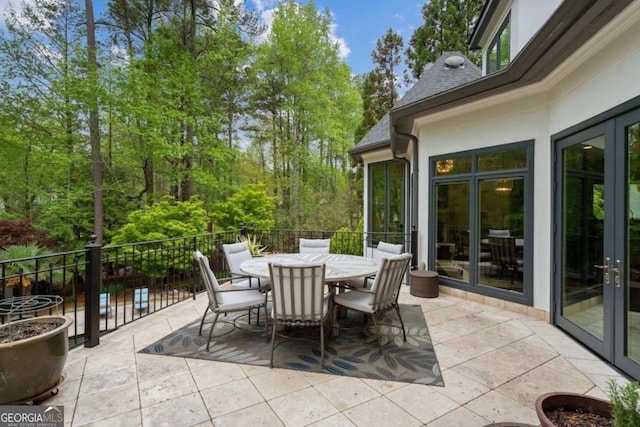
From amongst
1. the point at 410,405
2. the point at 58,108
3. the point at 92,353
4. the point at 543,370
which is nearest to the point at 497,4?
the point at 543,370

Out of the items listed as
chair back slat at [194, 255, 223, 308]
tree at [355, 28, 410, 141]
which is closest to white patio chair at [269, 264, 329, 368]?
chair back slat at [194, 255, 223, 308]

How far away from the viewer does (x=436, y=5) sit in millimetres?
11469

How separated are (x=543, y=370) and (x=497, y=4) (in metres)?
Answer: 5.71

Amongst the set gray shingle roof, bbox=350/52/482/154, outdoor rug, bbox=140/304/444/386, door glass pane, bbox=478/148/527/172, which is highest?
gray shingle roof, bbox=350/52/482/154

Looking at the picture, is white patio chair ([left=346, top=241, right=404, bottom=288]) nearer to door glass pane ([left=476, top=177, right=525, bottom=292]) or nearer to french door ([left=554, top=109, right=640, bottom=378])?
door glass pane ([left=476, top=177, right=525, bottom=292])

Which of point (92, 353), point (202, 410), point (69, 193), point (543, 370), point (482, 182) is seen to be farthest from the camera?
point (69, 193)

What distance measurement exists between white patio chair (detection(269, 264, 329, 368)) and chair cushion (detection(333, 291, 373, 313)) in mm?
438

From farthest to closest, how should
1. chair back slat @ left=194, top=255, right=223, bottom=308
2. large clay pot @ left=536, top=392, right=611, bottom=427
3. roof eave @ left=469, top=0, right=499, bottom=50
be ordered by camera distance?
roof eave @ left=469, top=0, right=499, bottom=50 < chair back slat @ left=194, top=255, right=223, bottom=308 < large clay pot @ left=536, top=392, right=611, bottom=427

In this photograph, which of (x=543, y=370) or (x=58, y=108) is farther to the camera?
(x=58, y=108)

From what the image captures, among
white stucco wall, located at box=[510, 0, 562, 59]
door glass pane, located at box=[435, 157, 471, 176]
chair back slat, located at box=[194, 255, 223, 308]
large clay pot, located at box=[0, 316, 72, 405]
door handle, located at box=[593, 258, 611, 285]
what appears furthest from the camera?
door glass pane, located at box=[435, 157, 471, 176]

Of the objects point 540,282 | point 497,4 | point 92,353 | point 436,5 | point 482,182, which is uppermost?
point 436,5

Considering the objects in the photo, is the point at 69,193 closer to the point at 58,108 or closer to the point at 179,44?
the point at 58,108

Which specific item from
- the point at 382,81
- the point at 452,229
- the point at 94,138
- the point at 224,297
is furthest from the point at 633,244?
the point at 94,138

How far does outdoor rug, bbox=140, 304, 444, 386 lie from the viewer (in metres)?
2.69
